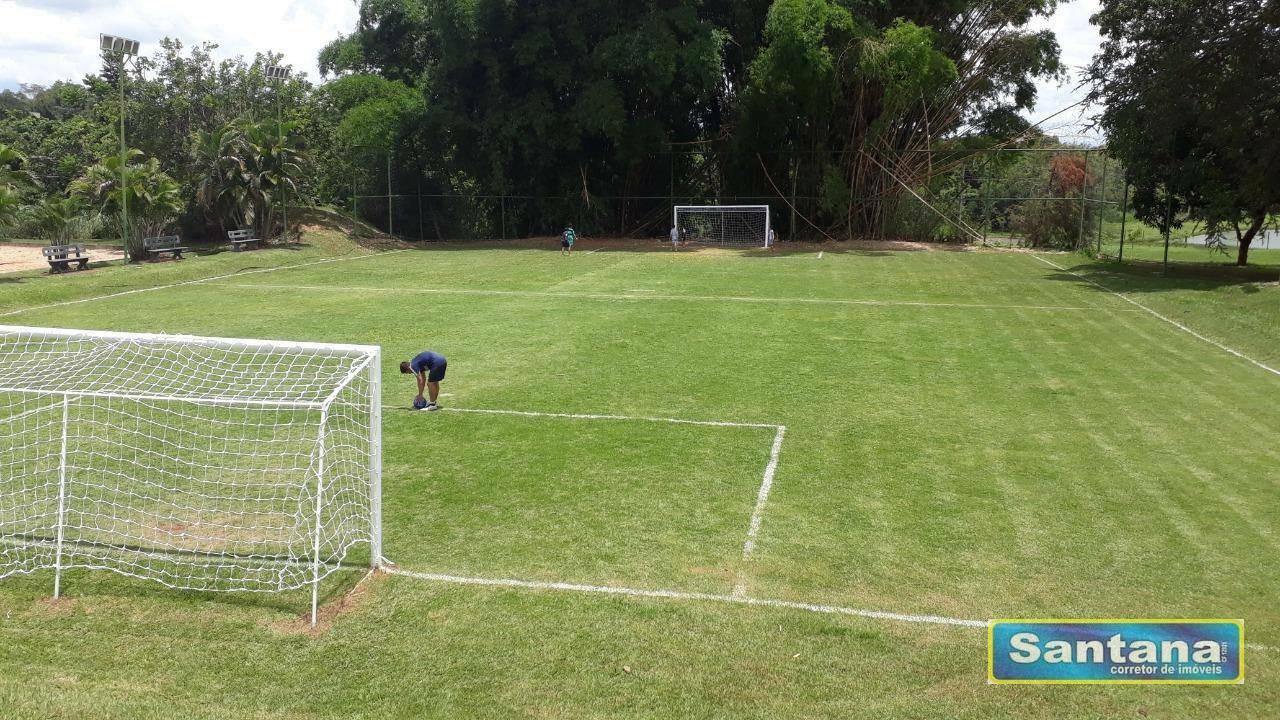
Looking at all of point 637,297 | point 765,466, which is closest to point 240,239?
point 637,297

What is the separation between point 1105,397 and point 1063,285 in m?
13.8

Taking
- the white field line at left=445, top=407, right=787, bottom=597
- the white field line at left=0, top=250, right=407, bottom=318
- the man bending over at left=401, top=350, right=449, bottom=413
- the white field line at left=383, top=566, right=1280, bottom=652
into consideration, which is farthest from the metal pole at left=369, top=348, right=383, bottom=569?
the white field line at left=0, top=250, right=407, bottom=318

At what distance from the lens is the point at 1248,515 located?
30.5 feet

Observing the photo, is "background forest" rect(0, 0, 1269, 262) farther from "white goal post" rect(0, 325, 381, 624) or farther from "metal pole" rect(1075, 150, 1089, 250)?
"white goal post" rect(0, 325, 381, 624)

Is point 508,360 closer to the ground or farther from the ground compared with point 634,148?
closer to the ground

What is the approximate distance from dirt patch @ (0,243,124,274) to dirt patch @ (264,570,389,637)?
27.2m

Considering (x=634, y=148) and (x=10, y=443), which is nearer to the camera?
(x=10, y=443)

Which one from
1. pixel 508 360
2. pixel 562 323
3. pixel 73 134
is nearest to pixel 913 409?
pixel 508 360

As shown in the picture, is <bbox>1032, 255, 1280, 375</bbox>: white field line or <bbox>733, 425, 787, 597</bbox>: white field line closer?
<bbox>733, 425, 787, 597</bbox>: white field line

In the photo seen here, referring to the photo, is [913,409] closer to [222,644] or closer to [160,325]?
[222,644]

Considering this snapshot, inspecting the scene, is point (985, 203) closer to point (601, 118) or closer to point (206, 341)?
point (601, 118)

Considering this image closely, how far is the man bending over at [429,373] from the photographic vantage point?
1279 centimetres

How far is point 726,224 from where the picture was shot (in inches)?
1651

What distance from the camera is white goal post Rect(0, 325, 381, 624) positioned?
26.4 ft
